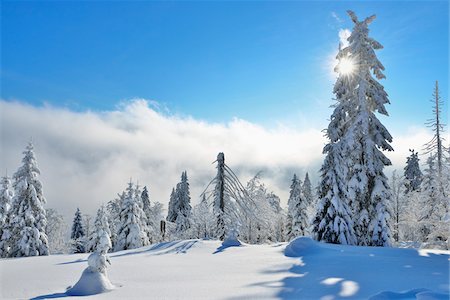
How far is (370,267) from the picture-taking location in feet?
29.3

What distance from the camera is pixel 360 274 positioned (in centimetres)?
822

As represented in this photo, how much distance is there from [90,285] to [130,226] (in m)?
29.3

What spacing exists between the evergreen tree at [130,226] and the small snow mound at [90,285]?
2825 cm

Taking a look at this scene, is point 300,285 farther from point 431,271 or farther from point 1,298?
point 1,298

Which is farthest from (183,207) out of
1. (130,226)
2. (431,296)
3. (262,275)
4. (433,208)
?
(431,296)

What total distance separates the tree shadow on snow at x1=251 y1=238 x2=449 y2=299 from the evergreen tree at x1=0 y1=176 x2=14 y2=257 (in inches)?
1061

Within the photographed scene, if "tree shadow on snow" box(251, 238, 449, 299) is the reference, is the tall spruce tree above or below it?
below

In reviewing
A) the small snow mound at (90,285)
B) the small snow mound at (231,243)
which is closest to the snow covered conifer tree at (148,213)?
the small snow mound at (231,243)

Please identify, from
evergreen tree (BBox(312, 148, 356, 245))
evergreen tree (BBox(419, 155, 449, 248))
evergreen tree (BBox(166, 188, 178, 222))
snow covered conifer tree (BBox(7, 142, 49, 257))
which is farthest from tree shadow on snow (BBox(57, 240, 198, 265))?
evergreen tree (BBox(166, 188, 178, 222))

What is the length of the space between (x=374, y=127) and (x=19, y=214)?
28233 millimetres

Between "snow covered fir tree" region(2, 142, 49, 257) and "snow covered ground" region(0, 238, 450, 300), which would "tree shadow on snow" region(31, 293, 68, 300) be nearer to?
"snow covered ground" region(0, 238, 450, 300)

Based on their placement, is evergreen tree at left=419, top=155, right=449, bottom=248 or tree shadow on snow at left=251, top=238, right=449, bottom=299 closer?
tree shadow on snow at left=251, top=238, right=449, bottom=299

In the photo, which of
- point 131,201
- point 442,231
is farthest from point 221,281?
point 131,201

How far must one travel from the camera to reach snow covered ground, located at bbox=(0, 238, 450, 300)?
6.93 meters
